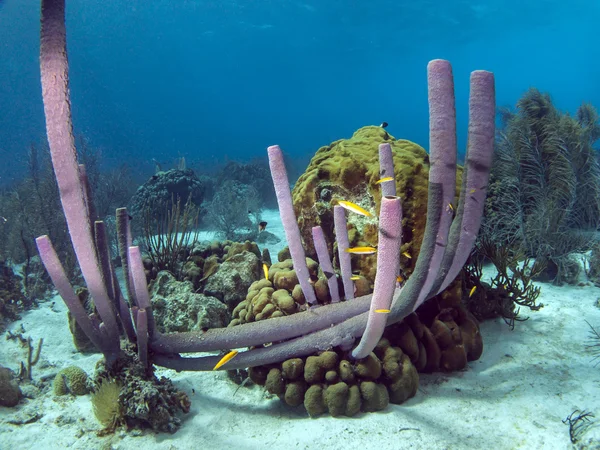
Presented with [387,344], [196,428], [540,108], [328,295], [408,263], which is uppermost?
[540,108]

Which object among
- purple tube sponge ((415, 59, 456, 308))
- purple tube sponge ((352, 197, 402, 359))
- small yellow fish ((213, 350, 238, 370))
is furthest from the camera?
small yellow fish ((213, 350, 238, 370))

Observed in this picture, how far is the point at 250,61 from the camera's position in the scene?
72.6 m

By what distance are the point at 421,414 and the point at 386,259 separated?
5.25ft

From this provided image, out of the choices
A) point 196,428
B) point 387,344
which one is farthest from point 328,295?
point 196,428

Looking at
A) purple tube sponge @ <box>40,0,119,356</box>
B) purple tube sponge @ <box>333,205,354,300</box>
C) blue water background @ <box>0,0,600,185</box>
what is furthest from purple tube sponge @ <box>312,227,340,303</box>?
blue water background @ <box>0,0,600,185</box>

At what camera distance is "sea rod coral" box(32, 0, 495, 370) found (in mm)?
2371

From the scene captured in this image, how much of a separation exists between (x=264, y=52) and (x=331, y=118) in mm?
59827

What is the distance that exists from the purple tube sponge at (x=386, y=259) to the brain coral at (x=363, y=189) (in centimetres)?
110

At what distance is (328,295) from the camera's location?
3.59 meters

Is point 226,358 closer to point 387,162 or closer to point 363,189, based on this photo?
point 387,162

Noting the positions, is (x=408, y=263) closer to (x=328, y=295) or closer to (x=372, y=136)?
(x=328, y=295)

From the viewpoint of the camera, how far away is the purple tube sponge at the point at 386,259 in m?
2.21

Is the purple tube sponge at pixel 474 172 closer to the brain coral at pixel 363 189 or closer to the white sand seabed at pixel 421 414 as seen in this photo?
the brain coral at pixel 363 189

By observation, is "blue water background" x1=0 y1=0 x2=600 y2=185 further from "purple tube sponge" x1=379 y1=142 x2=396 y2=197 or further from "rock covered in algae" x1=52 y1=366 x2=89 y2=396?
"rock covered in algae" x1=52 y1=366 x2=89 y2=396
